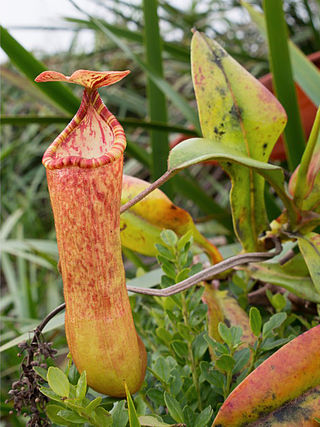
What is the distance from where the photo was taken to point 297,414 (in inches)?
13.5

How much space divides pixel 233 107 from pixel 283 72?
0.87ft

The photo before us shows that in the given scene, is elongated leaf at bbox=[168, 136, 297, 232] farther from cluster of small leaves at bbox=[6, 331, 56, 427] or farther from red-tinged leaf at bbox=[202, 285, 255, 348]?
cluster of small leaves at bbox=[6, 331, 56, 427]

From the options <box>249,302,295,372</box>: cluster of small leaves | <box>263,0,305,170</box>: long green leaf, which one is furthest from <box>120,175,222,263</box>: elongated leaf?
<box>263,0,305,170</box>: long green leaf

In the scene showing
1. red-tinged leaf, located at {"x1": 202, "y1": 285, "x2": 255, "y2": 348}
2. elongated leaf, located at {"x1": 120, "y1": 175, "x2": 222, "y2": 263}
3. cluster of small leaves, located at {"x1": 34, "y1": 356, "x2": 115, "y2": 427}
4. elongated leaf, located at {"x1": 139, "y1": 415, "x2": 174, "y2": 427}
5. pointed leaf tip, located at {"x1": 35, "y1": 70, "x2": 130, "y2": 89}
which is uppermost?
pointed leaf tip, located at {"x1": 35, "y1": 70, "x2": 130, "y2": 89}

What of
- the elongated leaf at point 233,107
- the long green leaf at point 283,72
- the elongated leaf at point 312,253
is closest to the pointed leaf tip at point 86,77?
the elongated leaf at point 233,107

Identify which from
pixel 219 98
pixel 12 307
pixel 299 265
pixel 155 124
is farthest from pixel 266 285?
pixel 12 307

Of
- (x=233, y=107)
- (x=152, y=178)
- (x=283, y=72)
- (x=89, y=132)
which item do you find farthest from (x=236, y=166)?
(x=152, y=178)

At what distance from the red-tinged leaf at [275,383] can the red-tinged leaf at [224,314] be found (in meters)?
0.12

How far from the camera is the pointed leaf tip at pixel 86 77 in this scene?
1.22 ft

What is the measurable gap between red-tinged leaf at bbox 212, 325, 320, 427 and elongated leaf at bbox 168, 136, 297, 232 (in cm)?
16

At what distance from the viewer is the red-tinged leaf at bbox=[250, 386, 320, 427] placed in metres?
0.34

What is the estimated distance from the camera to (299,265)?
1.68ft

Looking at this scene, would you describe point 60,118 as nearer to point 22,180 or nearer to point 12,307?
point 12,307

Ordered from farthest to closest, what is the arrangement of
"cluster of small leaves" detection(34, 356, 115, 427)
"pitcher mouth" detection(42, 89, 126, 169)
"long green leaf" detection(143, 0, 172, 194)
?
1. "long green leaf" detection(143, 0, 172, 194)
2. "pitcher mouth" detection(42, 89, 126, 169)
3. "cluster of small leaves" detection(34, 356, 115, 427)
